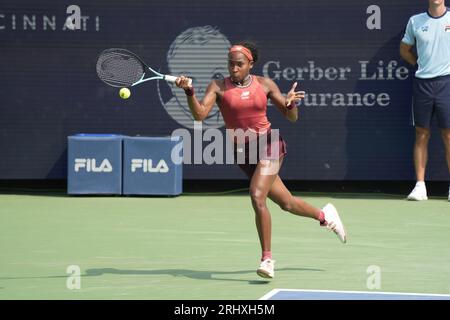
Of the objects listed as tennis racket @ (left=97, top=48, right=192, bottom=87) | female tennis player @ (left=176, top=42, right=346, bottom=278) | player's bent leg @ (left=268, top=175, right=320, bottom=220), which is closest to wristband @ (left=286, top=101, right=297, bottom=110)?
female tennis player @ (left=176, top=42, right=346, bottom=278)

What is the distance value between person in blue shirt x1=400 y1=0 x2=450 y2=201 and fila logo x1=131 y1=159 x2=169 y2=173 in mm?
2626

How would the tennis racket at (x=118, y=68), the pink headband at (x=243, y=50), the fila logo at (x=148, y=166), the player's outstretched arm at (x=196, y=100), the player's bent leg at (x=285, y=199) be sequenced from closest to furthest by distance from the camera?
the player's outstretched arm at (x=196, y=100) < the pink headband at (x=243, y=50) < the player's bent leg at (x=285, y=199) < the tennis racket at (x=118, y=68) < the fila logo at (x=148, y=166)

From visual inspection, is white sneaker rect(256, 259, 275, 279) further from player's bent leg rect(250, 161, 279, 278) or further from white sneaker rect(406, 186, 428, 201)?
white sneaker rect(406, 186, 428, 201)

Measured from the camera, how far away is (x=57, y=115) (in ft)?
38.1

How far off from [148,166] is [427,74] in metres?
3.08

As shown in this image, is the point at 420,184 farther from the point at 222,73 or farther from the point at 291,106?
the point at 291,106

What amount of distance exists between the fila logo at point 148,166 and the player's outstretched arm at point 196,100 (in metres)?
4.06

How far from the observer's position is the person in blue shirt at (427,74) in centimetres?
1082

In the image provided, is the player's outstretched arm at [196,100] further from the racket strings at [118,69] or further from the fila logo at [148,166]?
the fila logo at [148,166]

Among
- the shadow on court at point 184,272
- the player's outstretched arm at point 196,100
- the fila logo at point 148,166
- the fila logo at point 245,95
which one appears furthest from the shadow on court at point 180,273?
the fila logo at point 148,166

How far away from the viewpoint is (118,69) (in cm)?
772

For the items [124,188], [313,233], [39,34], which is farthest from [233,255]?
[39,34]

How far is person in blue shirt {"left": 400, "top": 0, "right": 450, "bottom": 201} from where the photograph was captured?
35.5 feet
